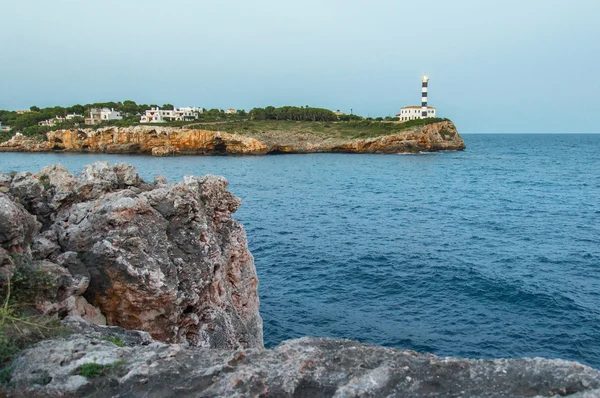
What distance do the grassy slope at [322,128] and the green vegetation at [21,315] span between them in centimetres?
11830

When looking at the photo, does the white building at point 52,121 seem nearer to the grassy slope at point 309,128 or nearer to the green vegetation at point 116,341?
the grassy slope at point 309,128

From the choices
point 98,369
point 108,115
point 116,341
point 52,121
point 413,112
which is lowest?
point 116,341

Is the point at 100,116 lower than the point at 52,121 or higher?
higher

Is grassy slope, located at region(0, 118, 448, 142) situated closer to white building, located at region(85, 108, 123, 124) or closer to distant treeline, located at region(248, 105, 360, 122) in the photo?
distant treeline, located at region(248, 105, 360, 122)

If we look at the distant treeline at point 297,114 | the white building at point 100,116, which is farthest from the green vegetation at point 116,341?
the distant treeline at point 297,114

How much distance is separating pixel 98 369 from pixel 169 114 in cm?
16377

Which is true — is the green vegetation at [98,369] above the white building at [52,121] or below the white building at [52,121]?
below

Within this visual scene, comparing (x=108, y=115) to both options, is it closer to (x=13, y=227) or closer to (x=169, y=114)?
(x=169, y=114)

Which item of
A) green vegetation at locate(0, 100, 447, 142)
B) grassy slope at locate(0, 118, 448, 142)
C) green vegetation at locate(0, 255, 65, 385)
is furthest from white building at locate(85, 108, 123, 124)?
green vegetation at locate(0, 255, 65, 385)

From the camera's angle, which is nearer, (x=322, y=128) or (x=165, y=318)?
(x=165, y=318)

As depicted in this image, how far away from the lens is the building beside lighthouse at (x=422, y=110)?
14712 cm

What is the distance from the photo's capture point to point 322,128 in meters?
144

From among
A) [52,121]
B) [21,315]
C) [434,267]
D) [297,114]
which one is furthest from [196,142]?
[21,315]

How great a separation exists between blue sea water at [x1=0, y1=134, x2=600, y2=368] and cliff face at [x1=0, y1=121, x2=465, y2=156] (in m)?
64.8
